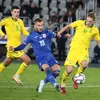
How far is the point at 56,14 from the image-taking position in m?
31.0

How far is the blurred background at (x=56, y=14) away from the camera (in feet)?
93.6

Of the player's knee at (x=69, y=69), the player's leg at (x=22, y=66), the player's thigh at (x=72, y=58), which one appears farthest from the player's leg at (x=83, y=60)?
the player's leg at (x=22, y=66)

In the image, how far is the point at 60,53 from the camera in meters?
28.5

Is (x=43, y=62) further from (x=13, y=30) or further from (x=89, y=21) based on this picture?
(x=13, y=30)

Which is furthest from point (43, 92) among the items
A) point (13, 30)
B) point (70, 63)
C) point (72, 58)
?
point (13, 30)

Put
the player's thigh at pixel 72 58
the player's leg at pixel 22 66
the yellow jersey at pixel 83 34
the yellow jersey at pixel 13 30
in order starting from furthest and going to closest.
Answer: the yellow jersey at pixel 13 30 < the player's leg at pixel 22 66 < the yellow jersey at pixel 83 34 < the player's thigh at pixel 72 58

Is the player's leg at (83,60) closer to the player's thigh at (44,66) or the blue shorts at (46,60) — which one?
the blue shorts at (46,60)

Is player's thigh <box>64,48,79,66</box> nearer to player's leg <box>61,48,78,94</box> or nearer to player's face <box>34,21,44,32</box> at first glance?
player's leg <box>61,48,78,94</box>

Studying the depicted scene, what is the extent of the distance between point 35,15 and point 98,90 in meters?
17.0

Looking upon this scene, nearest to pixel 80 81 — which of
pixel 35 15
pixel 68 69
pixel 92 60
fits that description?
pixel 68 69

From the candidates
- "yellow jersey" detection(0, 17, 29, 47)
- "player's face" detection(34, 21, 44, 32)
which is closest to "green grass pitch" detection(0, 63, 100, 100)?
"yellow jersey" detection(0, 17, 29, 47)

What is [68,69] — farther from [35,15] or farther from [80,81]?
[35,15]

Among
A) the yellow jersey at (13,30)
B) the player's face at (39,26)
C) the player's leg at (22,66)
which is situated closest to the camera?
the player's face at (39,26)

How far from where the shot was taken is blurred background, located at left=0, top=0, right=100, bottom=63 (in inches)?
1123
